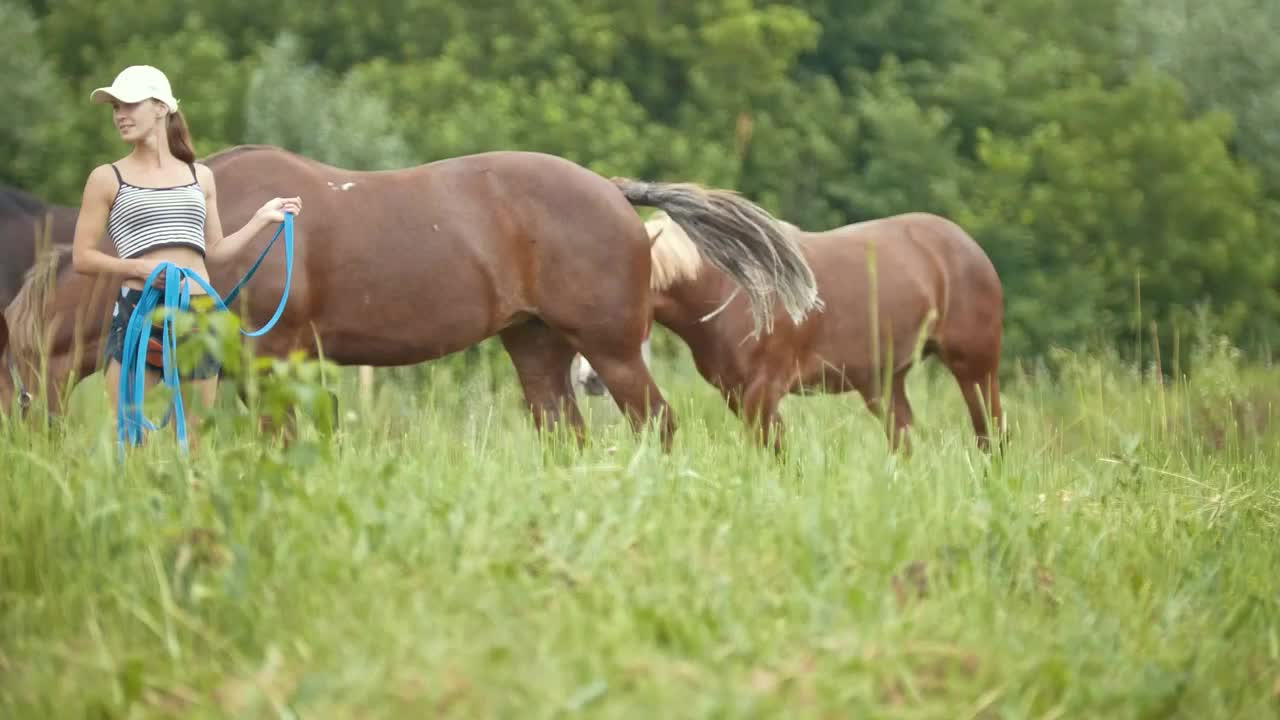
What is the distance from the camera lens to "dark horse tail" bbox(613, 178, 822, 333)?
24.4 ft

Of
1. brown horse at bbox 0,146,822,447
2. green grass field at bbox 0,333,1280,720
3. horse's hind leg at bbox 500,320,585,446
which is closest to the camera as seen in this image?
green grass field at bbox 0,333,1280,720

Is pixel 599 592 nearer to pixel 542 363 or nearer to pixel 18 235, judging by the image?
pixel 542 363

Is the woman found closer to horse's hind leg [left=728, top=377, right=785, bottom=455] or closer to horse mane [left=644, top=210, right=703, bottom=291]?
horse mane [left=644, top=210, right=703, bottom=291]

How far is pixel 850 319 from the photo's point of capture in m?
9.45

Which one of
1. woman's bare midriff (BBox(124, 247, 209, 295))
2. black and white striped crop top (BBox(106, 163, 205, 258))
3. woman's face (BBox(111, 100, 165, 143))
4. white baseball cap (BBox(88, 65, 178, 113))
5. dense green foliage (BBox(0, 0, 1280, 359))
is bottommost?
dense green foliage (BBox(0, 0, 1280, 359))

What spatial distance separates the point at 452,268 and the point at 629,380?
3.09ft

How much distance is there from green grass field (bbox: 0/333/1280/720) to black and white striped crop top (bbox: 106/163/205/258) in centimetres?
70

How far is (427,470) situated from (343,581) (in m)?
1.12

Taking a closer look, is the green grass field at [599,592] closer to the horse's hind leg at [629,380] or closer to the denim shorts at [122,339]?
the denim shorts at [122,339]

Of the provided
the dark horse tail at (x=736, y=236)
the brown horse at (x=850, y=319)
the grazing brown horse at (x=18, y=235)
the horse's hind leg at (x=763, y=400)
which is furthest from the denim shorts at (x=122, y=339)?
the grazing brown horse at (x=18, y=235)

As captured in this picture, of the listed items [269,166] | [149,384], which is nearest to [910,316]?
[269,166]

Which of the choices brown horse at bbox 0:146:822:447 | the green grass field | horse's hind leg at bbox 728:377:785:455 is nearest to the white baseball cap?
the green grass field

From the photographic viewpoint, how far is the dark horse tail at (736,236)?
7.45 meters

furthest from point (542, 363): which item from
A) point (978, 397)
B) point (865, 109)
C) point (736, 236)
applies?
point (865, 109)
